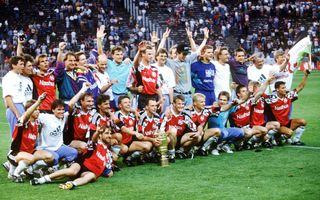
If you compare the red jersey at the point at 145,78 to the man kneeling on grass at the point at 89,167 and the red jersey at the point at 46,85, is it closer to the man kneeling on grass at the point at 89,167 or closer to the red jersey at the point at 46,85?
the red jersey at the point at 46,85

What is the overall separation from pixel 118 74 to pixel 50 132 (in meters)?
2.54

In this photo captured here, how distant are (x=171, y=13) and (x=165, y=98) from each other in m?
33.3

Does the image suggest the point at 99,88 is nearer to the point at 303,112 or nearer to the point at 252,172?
the point at 252,172

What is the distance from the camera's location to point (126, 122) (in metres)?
10.1

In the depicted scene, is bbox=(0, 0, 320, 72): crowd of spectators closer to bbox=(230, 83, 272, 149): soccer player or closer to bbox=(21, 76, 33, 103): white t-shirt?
bbox=(230, 83, 272, 149): soccer player

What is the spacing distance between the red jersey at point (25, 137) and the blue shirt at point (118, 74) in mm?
2639

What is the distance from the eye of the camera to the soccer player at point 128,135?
9953mm

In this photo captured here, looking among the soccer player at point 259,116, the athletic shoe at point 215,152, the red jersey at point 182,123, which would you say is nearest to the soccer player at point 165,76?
the red jersey at point 182,123

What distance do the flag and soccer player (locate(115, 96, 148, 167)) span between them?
4.20m

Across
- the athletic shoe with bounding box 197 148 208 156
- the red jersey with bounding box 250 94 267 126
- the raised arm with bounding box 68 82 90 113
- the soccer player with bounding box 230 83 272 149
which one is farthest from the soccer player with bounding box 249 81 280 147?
the raised arm with bounding box 68 82 90 113

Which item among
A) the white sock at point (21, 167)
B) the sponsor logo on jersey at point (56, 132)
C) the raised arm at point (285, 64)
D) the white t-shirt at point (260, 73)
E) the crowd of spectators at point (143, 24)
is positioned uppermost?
the crowd of spectators at point (143, 24)

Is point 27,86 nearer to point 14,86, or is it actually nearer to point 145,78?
point 14,86

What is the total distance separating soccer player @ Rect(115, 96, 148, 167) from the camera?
392 inches

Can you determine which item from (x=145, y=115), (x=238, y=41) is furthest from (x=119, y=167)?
(x=238, y=41)
